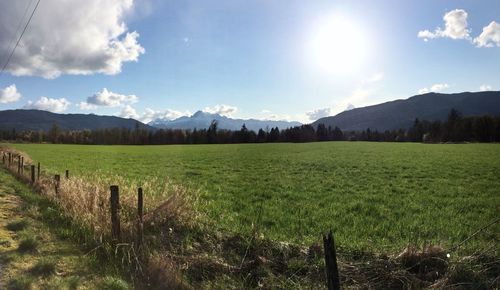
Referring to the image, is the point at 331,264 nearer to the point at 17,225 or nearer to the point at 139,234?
the point at 139,234

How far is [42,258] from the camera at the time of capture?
23.2 feet

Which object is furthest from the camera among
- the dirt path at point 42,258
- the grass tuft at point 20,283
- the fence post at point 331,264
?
the dirt path at point 42,258

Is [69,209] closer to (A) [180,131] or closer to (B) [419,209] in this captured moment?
(B) [419,209]

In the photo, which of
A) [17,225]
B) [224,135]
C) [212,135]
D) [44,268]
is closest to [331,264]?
[44,268]

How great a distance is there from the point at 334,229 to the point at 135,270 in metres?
5.50

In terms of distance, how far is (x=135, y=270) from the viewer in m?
6.63

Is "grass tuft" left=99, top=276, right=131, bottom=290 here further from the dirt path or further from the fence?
the fence

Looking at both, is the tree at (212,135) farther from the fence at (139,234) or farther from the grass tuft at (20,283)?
the grass tuft at (20,283)

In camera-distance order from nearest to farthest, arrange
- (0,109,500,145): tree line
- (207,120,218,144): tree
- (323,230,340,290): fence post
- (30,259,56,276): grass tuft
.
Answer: (323,230,340,290): fence post, (30,259,56,276): grass tuft, (0,109,500,145): tree line, (207,120,218,144): tree

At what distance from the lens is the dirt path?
5.95m

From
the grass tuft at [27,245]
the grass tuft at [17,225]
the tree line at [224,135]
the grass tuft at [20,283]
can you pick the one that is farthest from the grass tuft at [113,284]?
the tree line at [224,135]

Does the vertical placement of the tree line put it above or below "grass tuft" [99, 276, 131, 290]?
above

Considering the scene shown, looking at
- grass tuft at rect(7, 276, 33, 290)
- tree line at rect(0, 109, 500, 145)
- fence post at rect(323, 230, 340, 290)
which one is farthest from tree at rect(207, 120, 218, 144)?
fence post at rect(323, 230, 340, 290)

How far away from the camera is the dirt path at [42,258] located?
19.5 feet
